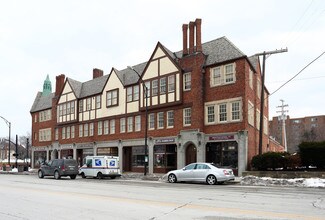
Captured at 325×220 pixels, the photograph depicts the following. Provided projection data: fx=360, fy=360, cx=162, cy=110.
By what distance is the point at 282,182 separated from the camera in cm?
2278

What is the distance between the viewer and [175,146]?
115 ft

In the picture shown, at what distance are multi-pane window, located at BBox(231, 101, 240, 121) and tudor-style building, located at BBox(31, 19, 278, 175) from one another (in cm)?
8

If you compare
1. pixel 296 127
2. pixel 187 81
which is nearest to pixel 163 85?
pixel 187 81

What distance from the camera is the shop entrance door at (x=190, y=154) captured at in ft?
109

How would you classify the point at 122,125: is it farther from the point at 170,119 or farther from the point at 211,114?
the point at 211,114

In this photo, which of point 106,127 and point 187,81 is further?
point 106,127

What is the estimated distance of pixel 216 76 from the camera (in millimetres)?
32062

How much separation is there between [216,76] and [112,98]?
15271mm

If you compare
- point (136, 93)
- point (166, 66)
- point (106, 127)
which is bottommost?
point (106, 127)

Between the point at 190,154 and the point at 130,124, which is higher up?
the point at 130,124

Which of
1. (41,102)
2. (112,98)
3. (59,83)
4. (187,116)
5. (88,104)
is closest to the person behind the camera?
(187,116)

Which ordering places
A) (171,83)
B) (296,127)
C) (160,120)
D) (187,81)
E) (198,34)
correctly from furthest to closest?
(296,127)
(160,120)
(171,83)
(187,81)
(198,34)

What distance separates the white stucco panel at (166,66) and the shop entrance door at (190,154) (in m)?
7.54

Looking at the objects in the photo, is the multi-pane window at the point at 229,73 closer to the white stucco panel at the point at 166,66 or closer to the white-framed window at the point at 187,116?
the white-framed window at the point at 187,116
